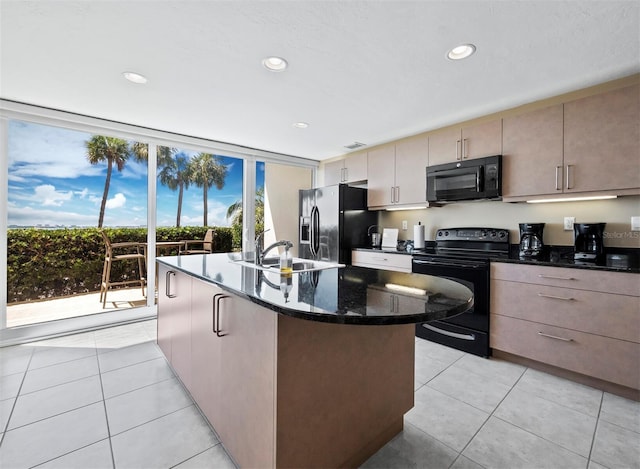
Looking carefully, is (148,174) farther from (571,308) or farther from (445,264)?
(571,308)

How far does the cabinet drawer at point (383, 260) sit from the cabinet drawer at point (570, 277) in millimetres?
907

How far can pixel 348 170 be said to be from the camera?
4.38 meters

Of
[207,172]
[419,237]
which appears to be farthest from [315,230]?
[207,172]

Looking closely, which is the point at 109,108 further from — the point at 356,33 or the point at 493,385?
the point at 493,385

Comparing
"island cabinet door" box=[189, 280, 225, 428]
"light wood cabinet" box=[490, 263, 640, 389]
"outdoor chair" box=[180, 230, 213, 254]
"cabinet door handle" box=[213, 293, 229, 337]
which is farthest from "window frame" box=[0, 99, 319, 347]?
"light wood cabinet" box=[490, 263, 640, 389]

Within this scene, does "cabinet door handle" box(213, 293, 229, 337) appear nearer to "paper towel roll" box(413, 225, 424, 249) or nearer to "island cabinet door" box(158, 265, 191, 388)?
"island cabinet door" box(158, 265, 191, 388)

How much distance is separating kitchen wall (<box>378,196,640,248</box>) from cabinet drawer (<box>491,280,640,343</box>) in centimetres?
66

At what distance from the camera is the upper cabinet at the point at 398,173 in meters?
3.45

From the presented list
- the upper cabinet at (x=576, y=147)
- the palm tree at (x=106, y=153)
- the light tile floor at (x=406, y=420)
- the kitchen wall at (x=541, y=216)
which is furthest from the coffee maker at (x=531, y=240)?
the palm tree at (x=106, y=153)

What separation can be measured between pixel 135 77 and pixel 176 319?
75.9 inches

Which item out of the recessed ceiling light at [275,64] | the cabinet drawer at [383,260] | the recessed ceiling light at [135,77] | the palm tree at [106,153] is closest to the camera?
the recessed ceiling light at [275,64]

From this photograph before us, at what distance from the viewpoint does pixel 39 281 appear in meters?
4.04

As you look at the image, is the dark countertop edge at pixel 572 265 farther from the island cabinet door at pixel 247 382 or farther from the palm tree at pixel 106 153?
the palm tree at pixel 106 153

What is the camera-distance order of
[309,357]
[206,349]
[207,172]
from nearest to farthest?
[309,357] < [206,349] < [207,172]
